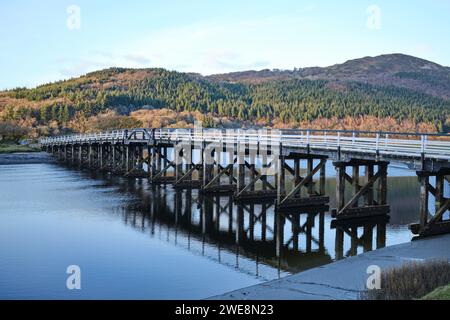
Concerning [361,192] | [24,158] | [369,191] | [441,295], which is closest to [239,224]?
[361,192]

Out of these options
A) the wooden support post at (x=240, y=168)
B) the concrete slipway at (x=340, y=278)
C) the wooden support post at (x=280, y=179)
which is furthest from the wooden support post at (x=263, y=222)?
the concrete slipway at (x=340, y=278)

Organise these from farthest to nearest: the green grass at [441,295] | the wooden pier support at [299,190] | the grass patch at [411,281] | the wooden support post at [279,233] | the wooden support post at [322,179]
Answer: the wooden support post at [322,179]
the wooden pier support at [299,190]
the wooden support post at [279,233]
the grass patch at [411,281]
the green grass at [441,295]

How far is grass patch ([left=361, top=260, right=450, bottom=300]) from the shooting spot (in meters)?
11.3

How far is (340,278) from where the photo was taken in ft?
45.6

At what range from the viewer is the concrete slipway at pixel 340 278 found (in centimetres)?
1249

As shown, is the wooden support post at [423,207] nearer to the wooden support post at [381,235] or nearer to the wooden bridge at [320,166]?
the wooden bridge at [320,166]

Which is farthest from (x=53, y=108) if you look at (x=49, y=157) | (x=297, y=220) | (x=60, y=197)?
(x=297, y=220)

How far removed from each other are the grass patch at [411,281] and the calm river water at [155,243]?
15.4 feet

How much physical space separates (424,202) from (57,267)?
1272 cm

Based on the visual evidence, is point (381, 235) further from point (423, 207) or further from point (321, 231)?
point (423, 207)

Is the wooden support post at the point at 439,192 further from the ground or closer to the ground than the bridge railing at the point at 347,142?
closer to the ground

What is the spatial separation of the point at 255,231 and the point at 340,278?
994 centimetres

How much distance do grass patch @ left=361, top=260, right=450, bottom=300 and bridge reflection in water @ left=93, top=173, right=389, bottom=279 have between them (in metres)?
4.77
